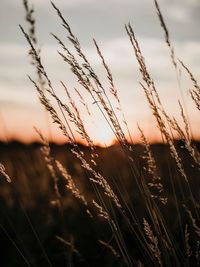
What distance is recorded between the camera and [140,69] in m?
2.25

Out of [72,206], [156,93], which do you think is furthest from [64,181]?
[156,93]

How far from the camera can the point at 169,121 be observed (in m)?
2.18

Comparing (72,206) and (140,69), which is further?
(72,206)

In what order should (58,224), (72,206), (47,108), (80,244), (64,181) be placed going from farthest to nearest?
(64,181) → (72,206) → (58,224) → (80,244) → (47,108)

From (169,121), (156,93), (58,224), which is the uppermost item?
(156,93)

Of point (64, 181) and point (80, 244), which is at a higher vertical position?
point (64, 181)

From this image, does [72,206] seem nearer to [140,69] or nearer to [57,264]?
[57,264]

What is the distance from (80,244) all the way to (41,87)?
1.20m

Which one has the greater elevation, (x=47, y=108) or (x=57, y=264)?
(x=47, y=108)

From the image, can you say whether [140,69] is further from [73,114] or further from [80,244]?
[80,244]

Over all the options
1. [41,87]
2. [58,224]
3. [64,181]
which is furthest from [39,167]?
[41,87]

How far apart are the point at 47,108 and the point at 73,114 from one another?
0.42 ft

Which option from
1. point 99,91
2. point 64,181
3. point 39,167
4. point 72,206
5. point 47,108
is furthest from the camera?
point 64,181

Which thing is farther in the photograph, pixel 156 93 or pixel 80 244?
pixel 80 244
